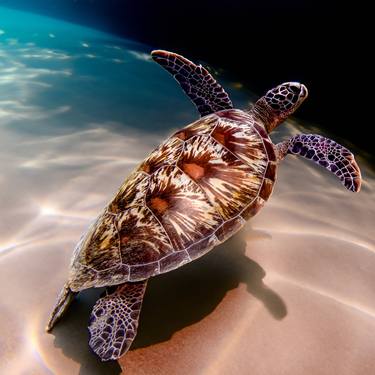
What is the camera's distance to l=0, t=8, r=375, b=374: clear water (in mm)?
1182

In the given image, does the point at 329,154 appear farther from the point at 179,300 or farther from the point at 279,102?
the point at 179,300

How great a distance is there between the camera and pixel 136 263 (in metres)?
1.19

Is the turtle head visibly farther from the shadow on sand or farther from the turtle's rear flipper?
the turtle's rear flipper

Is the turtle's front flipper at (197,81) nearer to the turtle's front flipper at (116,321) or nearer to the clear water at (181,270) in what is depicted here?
the clear water at (181,270)


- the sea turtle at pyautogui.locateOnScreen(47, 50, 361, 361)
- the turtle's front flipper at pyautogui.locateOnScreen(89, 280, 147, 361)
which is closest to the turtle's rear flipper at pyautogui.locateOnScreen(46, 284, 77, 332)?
the sea turtle at pyautogui.locateOnScreen(47, 50, 361, 361)

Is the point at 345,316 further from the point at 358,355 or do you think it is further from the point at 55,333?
the point at 55,333

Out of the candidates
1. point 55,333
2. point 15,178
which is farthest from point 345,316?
point 15,178

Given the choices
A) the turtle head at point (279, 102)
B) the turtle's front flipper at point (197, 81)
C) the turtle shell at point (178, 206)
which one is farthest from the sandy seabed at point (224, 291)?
the turtle's front flipper at point (197, 81)

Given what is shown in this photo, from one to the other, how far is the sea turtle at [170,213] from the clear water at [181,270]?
0.57 ft

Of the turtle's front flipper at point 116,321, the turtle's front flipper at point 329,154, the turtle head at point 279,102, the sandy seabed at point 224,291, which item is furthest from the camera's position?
the turtle head at point 279,102

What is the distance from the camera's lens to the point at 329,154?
1758mm

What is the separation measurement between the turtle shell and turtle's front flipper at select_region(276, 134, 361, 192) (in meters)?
0.31

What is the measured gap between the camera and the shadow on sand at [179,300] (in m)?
1.21

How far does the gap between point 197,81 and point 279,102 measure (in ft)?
1.94
